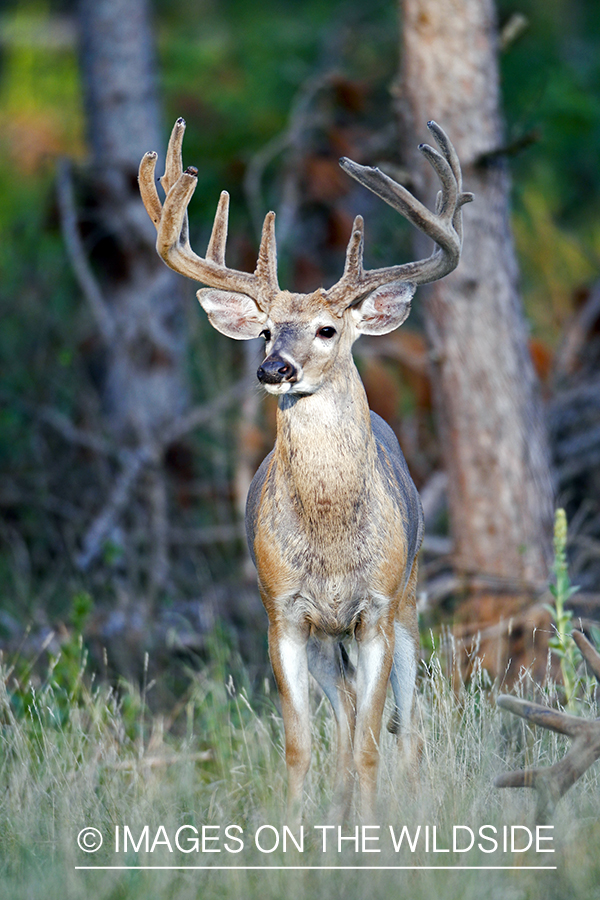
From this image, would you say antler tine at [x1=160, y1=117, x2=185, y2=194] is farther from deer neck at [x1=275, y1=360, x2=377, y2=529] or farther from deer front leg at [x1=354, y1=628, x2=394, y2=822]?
deer front leg at [x1=354, y1=628, x2=394, y2=822]

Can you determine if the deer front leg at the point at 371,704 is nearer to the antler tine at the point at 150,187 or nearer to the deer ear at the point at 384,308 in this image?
the deer ear at the point at 384,308

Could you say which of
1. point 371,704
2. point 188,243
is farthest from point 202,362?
point 371,704

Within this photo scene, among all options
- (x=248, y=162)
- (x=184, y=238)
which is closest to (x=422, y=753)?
(x=184, y=238)

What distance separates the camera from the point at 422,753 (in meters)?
4.18

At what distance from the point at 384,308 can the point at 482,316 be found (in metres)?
2.18

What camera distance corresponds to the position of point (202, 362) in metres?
7.89

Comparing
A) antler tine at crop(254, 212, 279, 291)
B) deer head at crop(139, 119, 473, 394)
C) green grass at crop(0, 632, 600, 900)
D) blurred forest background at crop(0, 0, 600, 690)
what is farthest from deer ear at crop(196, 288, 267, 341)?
blurred forest background at crop(0, 0, 600, 690)

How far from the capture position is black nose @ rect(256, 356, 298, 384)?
12.0 ft

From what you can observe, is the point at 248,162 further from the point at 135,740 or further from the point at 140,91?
the point at 135,740

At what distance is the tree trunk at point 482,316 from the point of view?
6.18 meters

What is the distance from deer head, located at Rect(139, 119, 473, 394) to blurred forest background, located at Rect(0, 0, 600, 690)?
6.77ft

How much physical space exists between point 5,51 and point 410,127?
31.7ft

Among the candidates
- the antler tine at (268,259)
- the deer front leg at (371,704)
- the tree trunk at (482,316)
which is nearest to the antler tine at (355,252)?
the antler tine at (268,259)

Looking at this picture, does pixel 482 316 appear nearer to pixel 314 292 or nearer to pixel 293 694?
pixel 314 292
